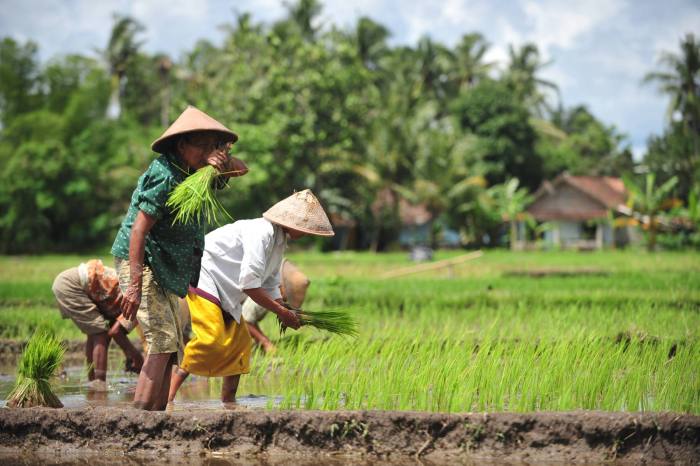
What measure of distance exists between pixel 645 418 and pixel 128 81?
3578cm

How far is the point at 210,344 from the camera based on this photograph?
368 cm

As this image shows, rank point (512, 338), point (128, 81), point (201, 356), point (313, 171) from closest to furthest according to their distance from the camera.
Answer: point (201, 356)
point (512, 338)
point (313, 171)
point (128, 81)

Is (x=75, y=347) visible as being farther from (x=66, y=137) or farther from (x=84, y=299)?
(x=66, y=137)

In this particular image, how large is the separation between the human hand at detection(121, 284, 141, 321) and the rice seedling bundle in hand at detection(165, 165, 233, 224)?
0.99ft

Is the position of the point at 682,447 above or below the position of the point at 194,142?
below

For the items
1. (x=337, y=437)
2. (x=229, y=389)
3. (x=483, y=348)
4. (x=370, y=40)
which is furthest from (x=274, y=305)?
(x=370, y=40)

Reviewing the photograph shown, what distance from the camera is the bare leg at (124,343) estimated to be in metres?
4.59

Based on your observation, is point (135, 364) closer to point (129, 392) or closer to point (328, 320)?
point (129, 392)

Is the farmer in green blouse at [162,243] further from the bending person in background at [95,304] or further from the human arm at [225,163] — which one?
the bending person in background at [95,304]

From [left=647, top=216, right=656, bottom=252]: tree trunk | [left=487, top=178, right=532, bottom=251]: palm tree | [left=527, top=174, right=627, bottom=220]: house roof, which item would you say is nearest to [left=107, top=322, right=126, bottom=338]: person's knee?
[left=647, top=216, right=656, bottom=252]: tree trunk

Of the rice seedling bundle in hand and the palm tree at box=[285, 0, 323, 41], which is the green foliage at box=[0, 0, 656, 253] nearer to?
the palm tree at box=[285, 0, 323, 41]

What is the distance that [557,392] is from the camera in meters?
3.53

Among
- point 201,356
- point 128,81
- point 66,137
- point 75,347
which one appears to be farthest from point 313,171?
point 201,356

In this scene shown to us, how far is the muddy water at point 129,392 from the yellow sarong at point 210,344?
0.61ft
